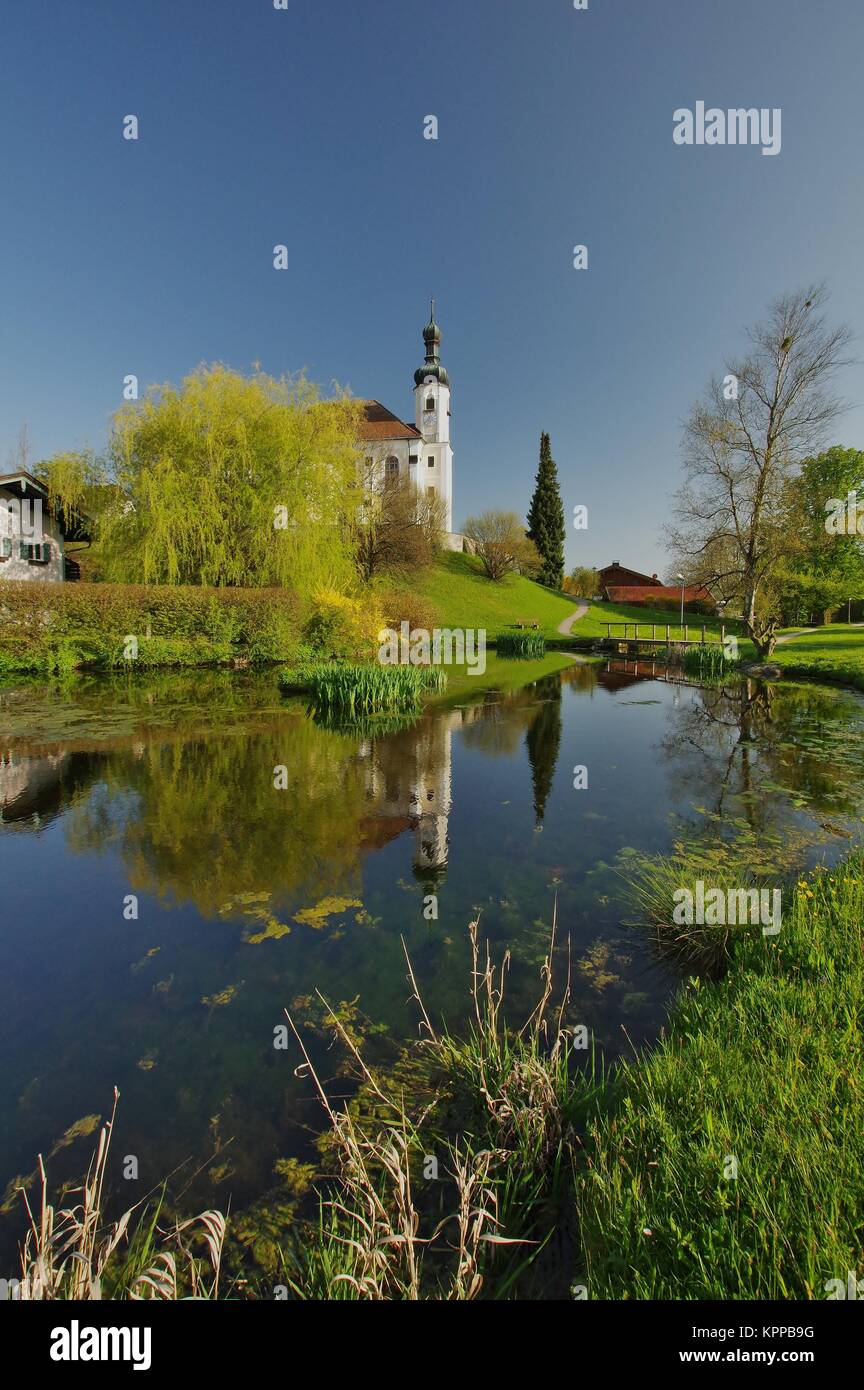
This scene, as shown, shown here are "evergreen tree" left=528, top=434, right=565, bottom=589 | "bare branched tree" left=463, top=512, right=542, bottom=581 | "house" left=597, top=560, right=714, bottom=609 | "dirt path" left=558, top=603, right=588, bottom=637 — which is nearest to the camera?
"dirt path" left=558, top=603, right=588, bottom=637

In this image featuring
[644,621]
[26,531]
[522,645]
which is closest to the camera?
[26,531]

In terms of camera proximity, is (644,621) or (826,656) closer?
(826,656)

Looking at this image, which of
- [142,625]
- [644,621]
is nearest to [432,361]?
[644,621]

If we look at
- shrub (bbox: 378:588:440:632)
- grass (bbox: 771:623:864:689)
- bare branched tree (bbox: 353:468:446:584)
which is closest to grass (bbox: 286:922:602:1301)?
grass (bbox: 771:623:864:689)

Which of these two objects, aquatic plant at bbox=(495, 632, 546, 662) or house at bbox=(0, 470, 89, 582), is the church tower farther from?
house at bbox=(0, 470, 89, 582)

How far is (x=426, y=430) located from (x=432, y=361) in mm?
8580

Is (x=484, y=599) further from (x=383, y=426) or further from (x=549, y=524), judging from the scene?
(x=383, y=426)

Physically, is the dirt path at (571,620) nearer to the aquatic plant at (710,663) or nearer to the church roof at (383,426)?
the aquatic plant at (710,663)

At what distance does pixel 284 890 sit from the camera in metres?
5.60

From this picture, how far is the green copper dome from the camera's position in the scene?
2596 inches

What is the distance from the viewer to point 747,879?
539cm

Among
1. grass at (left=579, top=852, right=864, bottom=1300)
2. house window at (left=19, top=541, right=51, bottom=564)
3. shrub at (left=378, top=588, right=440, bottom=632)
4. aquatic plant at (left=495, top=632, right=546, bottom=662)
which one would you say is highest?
house window at (left=19, top=541, right=51, bottom=564)

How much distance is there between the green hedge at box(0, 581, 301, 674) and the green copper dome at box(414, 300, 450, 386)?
52985mm
